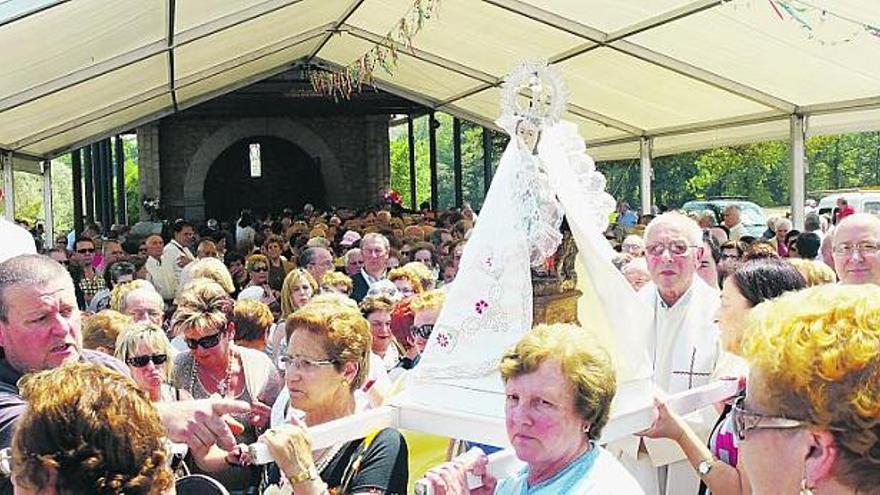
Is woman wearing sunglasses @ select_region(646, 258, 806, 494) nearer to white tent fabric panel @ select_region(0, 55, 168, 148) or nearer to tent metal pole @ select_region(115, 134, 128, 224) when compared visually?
white tent fabric panel @ select_region(0, 55, 168, 148)

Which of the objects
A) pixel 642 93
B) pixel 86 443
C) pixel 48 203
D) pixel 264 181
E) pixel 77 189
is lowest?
pixel 86 443

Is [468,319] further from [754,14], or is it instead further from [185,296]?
[754,14]

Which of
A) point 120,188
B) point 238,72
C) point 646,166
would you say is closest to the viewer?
point 646,166

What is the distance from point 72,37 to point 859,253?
6.70 metres

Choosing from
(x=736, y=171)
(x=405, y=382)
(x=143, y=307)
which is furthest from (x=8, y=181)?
(x=736, y=171)

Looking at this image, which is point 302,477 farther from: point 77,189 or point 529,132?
point 77,189

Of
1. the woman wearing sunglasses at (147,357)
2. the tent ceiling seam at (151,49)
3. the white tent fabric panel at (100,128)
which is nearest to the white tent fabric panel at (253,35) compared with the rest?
the tent ceiling seam at (151,49)

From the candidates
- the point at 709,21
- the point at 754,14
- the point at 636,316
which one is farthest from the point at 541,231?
the point at 709,21

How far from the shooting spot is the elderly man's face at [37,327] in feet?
8.41

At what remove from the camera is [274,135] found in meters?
26.3

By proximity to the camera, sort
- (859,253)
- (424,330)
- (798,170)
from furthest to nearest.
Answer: (798,170), (859,253), (424,330)

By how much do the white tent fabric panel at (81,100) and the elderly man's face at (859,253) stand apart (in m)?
8.58

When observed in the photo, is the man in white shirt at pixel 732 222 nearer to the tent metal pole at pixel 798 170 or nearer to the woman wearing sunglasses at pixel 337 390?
the tent metal pole at pixel 798 170

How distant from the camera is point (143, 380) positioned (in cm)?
386
